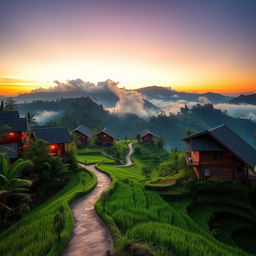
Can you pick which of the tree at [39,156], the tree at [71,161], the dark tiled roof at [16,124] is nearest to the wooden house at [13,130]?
the dark tiled roof at [16,124]

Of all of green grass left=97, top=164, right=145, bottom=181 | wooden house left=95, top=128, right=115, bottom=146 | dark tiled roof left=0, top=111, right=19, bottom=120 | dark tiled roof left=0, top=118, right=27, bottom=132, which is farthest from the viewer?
wooden house left=95, top=128, right=115, bottom=146

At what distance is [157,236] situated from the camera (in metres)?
11.1

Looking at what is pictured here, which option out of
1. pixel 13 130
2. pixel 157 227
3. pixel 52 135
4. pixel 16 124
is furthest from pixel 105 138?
pixel 157 227

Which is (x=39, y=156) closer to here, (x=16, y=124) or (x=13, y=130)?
(x=13, y=130)

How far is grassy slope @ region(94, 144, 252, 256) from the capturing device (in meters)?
10.5

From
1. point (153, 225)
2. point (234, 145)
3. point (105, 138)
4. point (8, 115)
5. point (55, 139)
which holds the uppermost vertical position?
point (8, 115)

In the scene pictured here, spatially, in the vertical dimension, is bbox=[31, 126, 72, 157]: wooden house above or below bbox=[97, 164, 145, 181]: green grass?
above

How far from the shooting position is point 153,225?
12742 millimetres

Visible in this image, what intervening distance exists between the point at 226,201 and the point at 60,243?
71.4 ft

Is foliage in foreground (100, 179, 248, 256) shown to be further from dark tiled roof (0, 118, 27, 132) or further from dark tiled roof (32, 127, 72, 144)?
dark tiled roof (0, 118, 27, 132)

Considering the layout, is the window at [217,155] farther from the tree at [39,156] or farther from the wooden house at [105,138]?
the wooden house at [105,138]

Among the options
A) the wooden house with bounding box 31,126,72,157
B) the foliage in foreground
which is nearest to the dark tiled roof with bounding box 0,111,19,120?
the wooden house with bounding box 31,126,72,157

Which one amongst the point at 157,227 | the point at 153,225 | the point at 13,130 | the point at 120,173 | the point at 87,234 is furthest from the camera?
the point at 120,173

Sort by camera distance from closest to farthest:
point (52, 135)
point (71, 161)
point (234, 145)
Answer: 1. point (234, 145)
2. point (71, 161)
3. point (52, 135)
